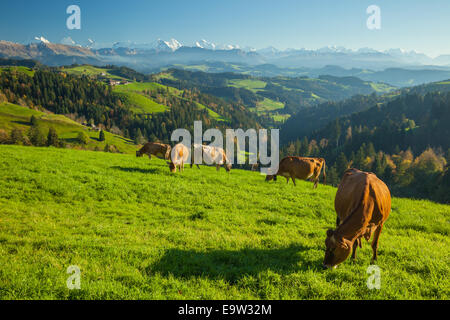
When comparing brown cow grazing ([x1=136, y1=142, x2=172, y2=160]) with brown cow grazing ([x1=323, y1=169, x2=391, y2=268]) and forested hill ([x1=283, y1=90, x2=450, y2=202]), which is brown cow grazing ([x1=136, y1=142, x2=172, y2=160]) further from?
forested hill ([x1=283, y1=90, x2=450, y2=202])

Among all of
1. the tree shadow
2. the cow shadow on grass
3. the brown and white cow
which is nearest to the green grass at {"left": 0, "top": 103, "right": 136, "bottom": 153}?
the brown and white cow

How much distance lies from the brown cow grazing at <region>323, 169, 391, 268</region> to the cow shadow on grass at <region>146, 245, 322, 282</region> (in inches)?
37.0

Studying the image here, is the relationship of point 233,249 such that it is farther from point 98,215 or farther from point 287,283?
point 98,215

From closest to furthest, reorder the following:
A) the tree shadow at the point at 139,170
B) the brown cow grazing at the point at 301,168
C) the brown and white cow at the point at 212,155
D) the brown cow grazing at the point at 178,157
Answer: the brown cow grazing at the point at 301,168, the tree shadow at the point at 139,170, the brown cow grazing at the point at 178,157, the brown and white cow at the point at 212,155

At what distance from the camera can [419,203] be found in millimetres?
15039

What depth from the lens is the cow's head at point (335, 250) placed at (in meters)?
6.69

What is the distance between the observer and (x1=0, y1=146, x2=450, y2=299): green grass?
6.03 metres

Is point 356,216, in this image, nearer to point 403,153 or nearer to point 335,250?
point 335,250

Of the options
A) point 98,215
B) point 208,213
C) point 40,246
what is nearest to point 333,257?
point 208,213

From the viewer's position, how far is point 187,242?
8.82m

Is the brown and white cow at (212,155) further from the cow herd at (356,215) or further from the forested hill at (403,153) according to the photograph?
the forested hill at (403,153)

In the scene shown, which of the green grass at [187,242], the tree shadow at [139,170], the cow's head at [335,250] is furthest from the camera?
the tree shadow at [139,170]

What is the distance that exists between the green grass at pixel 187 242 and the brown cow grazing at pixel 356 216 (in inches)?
24.4

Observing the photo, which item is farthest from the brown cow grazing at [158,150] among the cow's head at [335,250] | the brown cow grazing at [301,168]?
the cow's head at [335,250]
